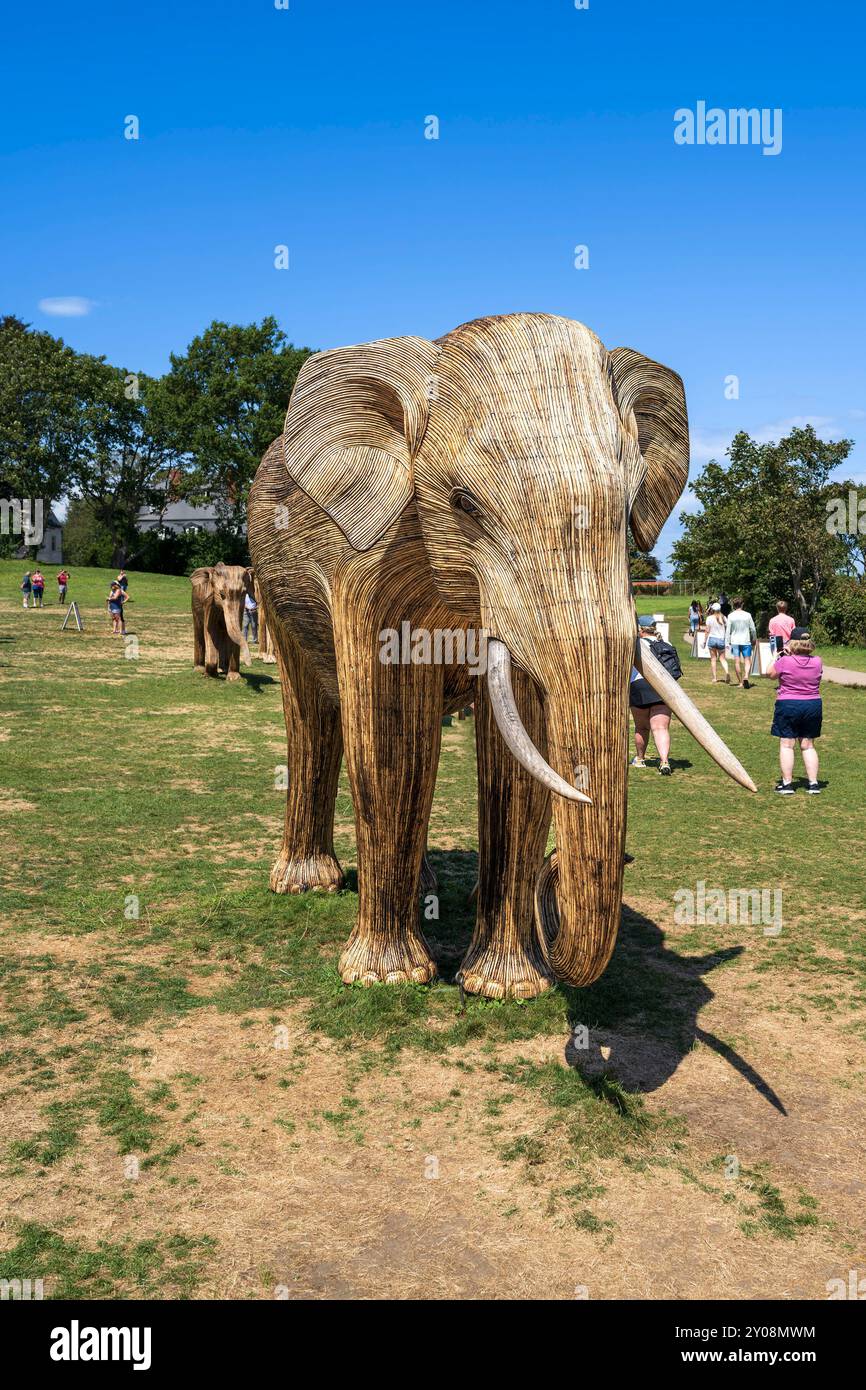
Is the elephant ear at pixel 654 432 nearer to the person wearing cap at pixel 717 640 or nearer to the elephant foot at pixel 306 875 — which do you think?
the elephant foot at pixel 306 875

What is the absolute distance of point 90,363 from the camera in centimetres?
5691

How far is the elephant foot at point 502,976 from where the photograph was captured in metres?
5.58

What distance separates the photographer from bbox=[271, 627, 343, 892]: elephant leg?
6859 millimetres

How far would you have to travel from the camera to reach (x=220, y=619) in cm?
2089

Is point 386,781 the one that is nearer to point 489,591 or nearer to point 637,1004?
point 489,591

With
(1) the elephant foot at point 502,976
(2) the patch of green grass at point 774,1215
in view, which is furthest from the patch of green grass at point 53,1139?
(2) the patch of green grass at point 774,1215

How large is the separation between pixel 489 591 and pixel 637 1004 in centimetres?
273

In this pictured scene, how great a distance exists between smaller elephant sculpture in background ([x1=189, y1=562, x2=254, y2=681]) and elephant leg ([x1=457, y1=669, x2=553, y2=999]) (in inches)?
603

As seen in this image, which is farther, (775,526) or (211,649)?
(775,526)

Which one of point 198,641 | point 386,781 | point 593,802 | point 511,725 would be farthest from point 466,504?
point 198,641

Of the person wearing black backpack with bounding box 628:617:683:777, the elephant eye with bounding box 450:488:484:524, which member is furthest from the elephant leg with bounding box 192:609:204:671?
the elephant eye with bounding box 450:488:484:524

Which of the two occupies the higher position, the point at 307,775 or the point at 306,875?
the point at 307,775

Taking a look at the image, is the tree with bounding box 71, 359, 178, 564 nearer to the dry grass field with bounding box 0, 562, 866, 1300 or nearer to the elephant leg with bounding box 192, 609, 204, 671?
the elephant leg with bounding box 192, 609, 204, 671
